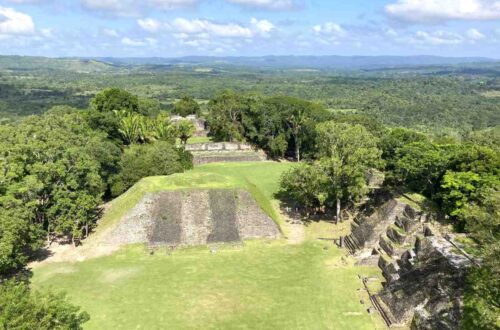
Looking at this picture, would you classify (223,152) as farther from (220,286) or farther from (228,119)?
(220,286)

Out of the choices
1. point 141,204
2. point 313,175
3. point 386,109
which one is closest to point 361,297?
point 313,175

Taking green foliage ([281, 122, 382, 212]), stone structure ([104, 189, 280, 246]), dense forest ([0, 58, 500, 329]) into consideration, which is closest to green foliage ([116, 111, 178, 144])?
dense forest ([0, 58, 500, 329])

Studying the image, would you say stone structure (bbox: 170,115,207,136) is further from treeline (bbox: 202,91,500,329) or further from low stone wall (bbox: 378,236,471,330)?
low stone wall (bbox: 378,236,471,330)

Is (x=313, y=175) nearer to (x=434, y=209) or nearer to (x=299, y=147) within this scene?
(x=434, y=209)

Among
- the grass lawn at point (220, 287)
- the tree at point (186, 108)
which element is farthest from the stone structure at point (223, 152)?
the grass lawn at point (220, 287)

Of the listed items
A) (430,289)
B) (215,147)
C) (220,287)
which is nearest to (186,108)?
(215,147)

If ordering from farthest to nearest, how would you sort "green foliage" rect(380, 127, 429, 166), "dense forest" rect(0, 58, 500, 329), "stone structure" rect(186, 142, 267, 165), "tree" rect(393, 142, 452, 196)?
"stone structure" rect(186, 142, 267, 165), "green foliage" rect(380, 127, 429, 166), "tree" rect(393, 142, 452, 196), "dense forest" rect(0, 58, 500, 329)
